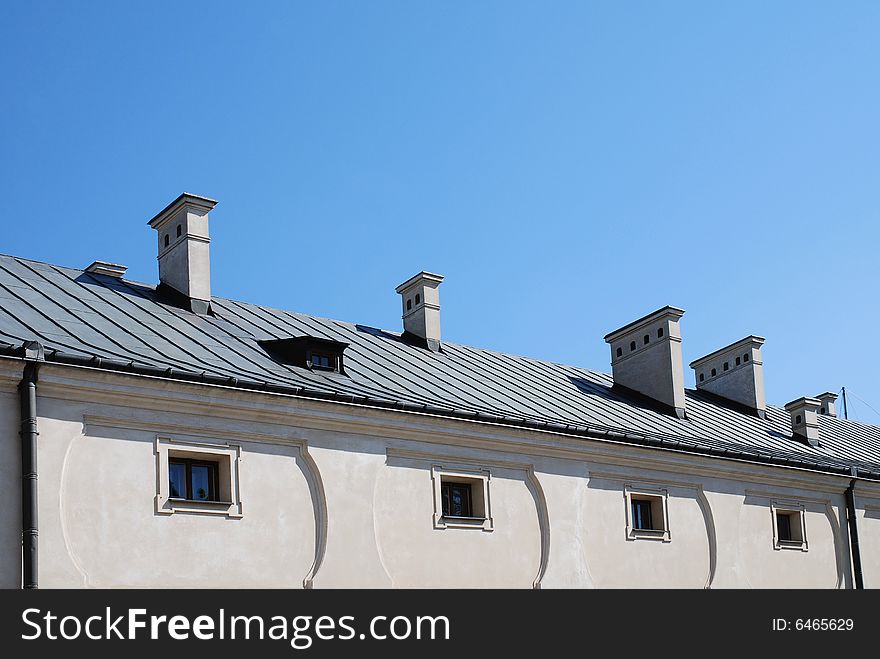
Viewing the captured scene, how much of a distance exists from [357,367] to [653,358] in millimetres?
9203

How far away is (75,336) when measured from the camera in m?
19.5

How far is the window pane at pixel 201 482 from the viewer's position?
18.9 meters

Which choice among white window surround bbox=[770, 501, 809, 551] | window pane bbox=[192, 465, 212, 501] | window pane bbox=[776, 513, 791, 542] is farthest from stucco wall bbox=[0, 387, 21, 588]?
window pane bbox=[776, 513, 791, 542]

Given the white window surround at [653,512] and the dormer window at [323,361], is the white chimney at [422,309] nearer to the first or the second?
the dormer window at [323,361]

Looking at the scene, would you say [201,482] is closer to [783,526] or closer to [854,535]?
[783,526]

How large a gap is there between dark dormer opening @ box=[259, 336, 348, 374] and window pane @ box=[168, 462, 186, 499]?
367 cm

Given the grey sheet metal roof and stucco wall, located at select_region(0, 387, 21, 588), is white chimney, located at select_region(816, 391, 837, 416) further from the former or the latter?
stucco wall, located at select_region(0, 387, 21, 588)

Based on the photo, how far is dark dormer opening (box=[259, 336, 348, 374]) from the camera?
22.3 metres

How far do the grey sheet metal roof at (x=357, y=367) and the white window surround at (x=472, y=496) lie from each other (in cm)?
97

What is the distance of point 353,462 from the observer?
2045 cm

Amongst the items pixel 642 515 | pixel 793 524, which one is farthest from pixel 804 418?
pixel 642 515

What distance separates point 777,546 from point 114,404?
566 inches
